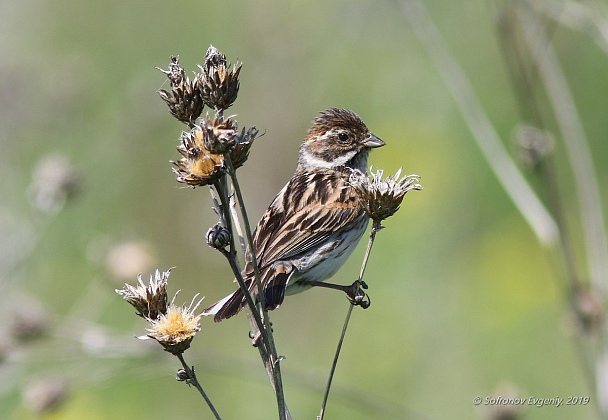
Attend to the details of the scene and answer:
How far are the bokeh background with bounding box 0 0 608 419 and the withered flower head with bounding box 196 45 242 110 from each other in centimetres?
196

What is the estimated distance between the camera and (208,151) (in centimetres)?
240

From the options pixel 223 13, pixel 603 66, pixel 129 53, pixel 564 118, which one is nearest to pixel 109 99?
pixel 129 53

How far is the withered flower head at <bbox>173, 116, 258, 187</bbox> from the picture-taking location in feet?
7.84

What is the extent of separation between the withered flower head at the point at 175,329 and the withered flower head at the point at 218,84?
57 centimetres

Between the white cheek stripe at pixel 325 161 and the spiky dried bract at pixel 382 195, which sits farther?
the white cheek stripe at pixel 325 161

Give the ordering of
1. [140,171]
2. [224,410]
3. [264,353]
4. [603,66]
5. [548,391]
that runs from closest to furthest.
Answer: [264,353] → [548,391] → [224,410] → [603,66] → [140,171]

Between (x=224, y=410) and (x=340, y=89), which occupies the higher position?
(x=340, y=89)

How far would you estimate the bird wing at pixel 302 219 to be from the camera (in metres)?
3.82

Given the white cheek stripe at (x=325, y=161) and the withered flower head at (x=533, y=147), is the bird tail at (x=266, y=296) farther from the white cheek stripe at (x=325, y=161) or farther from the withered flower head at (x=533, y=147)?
the withered flower head at (x=533, y=147)

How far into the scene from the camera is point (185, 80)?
2537 millimetres

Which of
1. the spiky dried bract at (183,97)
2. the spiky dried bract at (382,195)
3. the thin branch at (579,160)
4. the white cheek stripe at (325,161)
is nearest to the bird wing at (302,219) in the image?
the white cheek stripe at (325,161)

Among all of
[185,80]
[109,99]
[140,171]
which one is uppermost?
[109,99]

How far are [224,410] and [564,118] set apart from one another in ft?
10.7

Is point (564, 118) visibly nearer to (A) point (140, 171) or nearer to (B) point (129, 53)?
(A) point (140, 171)
